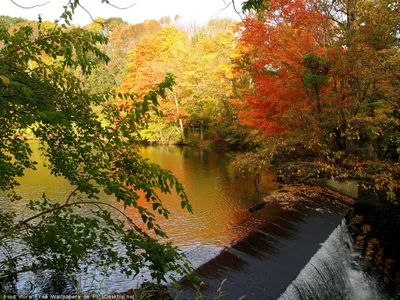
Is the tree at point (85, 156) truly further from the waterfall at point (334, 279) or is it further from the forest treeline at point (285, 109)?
the waterfall at point (334, 279)

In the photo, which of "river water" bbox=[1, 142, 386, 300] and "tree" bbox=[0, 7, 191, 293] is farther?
"river water" bbox=[1, 142, 386, 300]

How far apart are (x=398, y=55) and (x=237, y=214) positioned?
6.15 metres

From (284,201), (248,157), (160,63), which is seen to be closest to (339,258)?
(284,201)

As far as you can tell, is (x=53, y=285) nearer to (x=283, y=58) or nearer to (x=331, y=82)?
(x=283, y=58)

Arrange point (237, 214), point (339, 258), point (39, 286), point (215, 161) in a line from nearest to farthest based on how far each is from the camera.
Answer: point (39, 286) < point (339, 258) < point (237, 214) < point (215, 161)

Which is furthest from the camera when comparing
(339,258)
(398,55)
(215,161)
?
(215,161)

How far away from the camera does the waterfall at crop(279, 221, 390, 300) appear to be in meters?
5.54

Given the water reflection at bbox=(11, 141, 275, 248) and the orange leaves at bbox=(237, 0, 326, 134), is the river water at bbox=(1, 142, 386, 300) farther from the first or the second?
the orange leaves at bbox=(237, 0, 326, 134)

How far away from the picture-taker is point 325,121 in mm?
10180

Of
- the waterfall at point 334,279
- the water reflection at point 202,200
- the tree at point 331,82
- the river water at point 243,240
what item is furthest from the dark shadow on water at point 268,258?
→ the tree at point 331,82

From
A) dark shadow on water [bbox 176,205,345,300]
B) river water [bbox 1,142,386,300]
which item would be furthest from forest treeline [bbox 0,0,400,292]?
dark shadow on water [bbox 176,205,345,300]

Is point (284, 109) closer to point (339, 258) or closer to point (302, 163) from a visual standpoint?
point (302, 163)

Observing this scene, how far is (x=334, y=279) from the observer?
633cm

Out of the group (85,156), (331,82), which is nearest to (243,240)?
(85,156)
